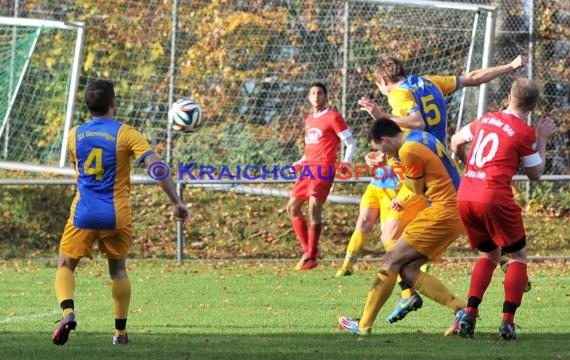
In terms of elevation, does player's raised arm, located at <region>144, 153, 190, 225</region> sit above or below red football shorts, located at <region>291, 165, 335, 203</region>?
above

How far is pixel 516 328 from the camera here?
8586 millimetres

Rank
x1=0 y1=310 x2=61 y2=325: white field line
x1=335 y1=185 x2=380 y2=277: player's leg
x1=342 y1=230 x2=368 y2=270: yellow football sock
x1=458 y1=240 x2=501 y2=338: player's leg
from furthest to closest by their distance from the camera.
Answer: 1. x1=342 y1=230 x2=368 y2=270: yellow football sock
2. x1=335 y1=185 x2=380 y2=277: player's leg
3. x1=0 y1=310 x2=61 y2=325: white field line
4. x1=458 y1=240 x2=501 y2=338: player's leg

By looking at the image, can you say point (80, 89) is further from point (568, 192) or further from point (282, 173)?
point (568, 192)

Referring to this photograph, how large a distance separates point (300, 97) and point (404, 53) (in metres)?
1.78

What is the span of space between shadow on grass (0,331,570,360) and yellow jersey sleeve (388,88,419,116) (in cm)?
209

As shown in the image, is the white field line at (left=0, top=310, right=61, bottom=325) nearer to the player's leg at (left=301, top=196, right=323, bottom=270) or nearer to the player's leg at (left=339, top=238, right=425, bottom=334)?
the player's leg at (left=339, top=238, right=425, bottom=334)

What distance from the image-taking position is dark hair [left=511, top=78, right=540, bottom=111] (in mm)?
7832

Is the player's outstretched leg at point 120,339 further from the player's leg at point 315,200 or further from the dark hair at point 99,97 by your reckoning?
the player's leg at point 315,200

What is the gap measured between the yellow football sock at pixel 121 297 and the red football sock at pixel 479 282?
237 cm

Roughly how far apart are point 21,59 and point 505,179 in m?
11.3

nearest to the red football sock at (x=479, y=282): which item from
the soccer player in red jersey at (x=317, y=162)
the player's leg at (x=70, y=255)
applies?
the player's leg at (x=70, y=255)

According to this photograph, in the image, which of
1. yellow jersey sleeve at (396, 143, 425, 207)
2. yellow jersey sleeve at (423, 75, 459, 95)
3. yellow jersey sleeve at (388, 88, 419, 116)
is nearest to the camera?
yellow jersey sleeve at (396, 143, 425, 207)

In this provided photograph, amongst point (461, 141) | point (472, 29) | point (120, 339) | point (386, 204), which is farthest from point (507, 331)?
point (472, 29)

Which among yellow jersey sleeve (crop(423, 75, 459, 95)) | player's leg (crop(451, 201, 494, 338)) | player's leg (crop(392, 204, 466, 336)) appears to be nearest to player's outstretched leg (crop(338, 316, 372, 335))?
player's leg (crop(392, 204, 466, 336))
